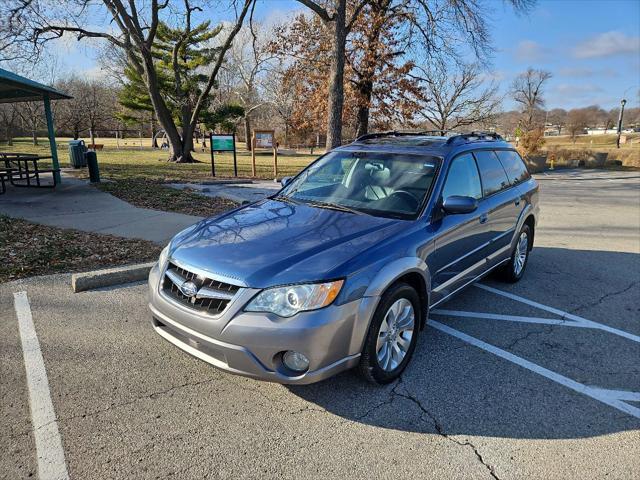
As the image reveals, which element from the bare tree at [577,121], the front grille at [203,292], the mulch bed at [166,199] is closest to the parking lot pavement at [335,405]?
the front grille at [203,292]

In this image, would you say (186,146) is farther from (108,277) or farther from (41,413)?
(41,413)

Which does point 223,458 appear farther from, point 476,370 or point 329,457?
point 476,370

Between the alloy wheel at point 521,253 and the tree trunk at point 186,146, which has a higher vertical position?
the tree trunk at point 186,146

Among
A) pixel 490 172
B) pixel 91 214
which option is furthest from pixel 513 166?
pixel 91 214

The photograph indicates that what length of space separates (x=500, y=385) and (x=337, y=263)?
1.56 m

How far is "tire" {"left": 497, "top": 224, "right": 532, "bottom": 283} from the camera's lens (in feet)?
17.2

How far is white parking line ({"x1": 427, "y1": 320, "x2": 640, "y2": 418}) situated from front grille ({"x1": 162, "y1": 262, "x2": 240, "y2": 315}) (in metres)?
2.24

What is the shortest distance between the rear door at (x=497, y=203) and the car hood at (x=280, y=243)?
64.3 inches

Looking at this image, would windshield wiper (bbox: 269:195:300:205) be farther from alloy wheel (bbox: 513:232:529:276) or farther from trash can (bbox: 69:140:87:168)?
trash can (bbox: 69:140:87:168)

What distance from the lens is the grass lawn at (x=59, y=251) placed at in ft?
17.3

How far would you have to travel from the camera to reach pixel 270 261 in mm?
2752

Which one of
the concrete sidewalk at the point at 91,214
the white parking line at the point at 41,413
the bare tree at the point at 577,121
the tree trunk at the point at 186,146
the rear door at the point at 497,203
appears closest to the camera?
the white parking line at the point at 41,413

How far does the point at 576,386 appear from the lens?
10.5 ft

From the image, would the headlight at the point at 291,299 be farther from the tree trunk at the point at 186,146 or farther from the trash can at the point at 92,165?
the tree trunk at the point at 186,146
